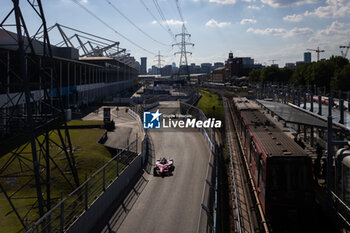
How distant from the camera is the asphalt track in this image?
37.6 feet

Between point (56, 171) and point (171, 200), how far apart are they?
6.89 metres

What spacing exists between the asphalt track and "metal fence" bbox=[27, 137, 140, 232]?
1.18 metres

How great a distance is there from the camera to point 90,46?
333 ft

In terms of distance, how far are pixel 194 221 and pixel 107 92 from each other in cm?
6906

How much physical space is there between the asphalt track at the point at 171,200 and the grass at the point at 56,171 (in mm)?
2766

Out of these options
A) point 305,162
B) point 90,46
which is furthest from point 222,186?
point 90,46

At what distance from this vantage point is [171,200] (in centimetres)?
1385

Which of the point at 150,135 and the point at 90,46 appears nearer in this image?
the point at 150,135

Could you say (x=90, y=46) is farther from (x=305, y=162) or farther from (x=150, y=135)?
(x=305, y=162)
